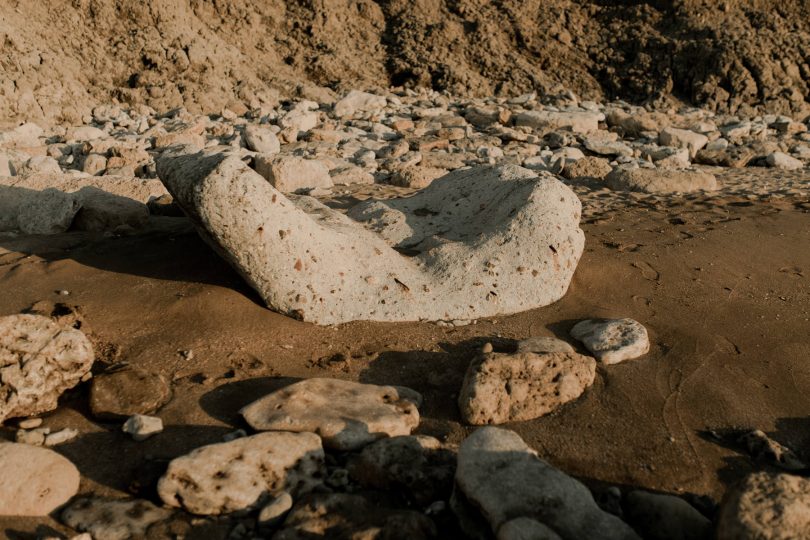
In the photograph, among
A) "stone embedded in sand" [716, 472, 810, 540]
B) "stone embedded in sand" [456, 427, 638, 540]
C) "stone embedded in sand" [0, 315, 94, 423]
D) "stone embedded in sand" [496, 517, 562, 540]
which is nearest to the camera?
"stone embedded in sand" [716, 472, 810, 540]

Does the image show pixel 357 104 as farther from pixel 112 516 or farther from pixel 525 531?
pixel 525 531

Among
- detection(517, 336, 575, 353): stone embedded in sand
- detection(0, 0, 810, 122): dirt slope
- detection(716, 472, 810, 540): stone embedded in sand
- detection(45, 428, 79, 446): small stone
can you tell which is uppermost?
detection(0, 0, 810, 122): dirt slope

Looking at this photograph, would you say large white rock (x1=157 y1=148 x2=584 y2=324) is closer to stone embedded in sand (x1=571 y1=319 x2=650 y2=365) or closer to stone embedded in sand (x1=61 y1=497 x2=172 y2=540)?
stone embedded in sand (x1=571 y1=319 x2=650 y2=365)

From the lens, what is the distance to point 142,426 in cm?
257

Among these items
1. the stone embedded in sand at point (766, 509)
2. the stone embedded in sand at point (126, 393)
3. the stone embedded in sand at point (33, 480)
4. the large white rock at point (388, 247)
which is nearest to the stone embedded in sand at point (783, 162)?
the large white rock at point (388, 247)

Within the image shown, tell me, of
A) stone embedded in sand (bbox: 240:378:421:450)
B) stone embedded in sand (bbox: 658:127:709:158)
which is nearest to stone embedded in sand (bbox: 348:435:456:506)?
stone embedded in sand (bbox: 240:378:421:450)

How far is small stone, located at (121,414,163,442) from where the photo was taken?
2.56m

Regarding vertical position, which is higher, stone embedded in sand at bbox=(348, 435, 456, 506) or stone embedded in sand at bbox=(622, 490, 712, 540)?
stone embedded in sand at bbox=(348, 435, 456, 506)

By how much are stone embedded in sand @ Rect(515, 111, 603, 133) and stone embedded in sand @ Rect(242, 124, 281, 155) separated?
12.2 ft

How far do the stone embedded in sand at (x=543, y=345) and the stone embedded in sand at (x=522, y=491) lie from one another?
896 mm

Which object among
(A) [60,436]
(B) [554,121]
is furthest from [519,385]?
(B) [554,121]

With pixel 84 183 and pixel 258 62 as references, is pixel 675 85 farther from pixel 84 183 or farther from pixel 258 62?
pixel 84 183

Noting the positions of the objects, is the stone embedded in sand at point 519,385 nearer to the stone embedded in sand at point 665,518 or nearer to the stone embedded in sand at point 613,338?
the stone embedded in sand at point 613,338

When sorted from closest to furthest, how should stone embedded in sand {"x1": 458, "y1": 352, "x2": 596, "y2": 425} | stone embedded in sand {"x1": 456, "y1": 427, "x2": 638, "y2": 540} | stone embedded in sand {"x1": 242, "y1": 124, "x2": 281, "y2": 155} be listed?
stone embedded in sand {"x1": 456, "y1": 427, "x2": 638, "y2": 540} → stone embedded in sand {"x1": 458, "y1": 352, "x2": 596, "y2": 425} → stone embedded in sand {"x1": 242, "y1": 124, "x2": 281, "y2": 155}
